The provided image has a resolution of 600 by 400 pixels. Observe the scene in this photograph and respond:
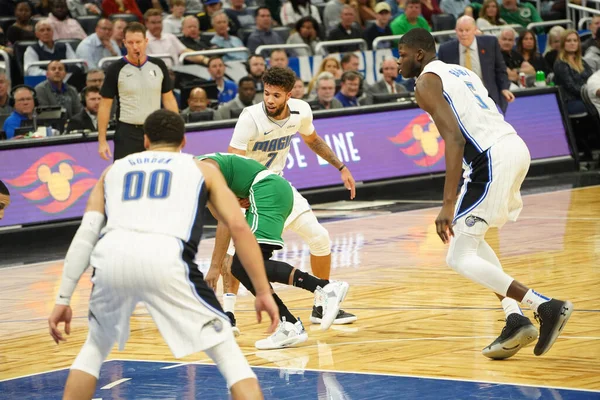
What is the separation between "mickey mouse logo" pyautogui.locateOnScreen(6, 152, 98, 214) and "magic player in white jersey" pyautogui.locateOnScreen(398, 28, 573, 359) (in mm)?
7113

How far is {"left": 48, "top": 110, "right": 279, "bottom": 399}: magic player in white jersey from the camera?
193 inches

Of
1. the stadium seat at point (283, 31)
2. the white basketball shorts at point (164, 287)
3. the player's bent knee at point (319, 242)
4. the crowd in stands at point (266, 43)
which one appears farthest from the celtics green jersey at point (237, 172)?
the stadium seat at point (283, 31)

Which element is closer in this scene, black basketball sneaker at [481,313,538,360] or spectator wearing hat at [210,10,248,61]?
black basketball sneaker at [481,313,538,360]

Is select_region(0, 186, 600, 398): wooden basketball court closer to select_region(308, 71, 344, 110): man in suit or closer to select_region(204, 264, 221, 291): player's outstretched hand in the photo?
select_region(204, 264, 221, 291): player's outstretched hand

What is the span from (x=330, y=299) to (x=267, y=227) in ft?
2.11

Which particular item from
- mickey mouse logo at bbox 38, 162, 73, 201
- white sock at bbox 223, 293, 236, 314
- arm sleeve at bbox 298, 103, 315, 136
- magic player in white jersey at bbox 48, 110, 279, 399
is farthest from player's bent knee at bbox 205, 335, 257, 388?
mickey mouse logo at bbox 38, 162, 73, 201

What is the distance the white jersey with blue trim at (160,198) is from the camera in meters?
5.00

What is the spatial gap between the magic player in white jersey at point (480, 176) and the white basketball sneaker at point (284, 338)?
1.17 m

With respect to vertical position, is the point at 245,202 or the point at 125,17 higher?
the point at 245,202

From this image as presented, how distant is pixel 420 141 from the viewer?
53.8ft

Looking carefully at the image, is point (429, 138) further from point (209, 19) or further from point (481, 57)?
point (209, 19)

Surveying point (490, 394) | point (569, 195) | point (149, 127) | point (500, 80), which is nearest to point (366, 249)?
point (500, 80)

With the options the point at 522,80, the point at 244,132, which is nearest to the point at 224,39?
the point at 522,80

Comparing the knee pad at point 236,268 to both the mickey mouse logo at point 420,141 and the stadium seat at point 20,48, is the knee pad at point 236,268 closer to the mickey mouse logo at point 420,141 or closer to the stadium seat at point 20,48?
the mickey mouse logo at point 420,141
